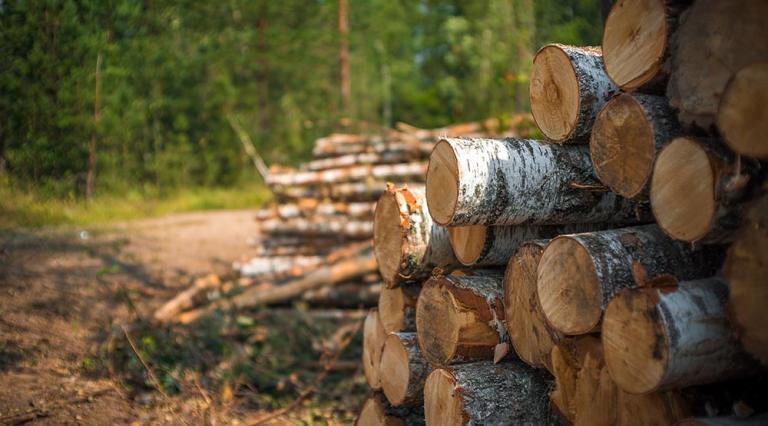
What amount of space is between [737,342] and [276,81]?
18.4 meters

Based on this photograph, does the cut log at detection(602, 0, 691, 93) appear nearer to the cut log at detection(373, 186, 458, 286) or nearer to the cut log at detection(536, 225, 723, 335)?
the cut log at detection(536, 225, 723, 335)

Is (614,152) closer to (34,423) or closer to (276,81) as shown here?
(34,423)

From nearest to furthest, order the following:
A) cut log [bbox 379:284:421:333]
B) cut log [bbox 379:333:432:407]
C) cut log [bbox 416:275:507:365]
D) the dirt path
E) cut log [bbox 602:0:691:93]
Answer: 1. cut log [bbox 602:0:691:93]
2. cut log [bbox 416:275:507:365]
3. cut log [bbox 379:333:432:407]
4. cut log [bbox 379:284:421:333]
5. the dirt path

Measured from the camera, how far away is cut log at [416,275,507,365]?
268 cm

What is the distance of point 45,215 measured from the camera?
7.25 m

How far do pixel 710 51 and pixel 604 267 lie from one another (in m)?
0.77

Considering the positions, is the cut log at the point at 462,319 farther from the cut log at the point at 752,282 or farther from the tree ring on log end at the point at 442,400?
the cut log at the point at 752,282

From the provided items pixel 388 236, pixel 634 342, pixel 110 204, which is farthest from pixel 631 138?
pixel 110 204

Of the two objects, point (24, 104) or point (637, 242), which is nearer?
point (637, 242)

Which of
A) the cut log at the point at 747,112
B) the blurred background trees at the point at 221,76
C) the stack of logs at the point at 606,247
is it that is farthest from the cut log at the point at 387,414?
the blurred background trees at the point at 221,76

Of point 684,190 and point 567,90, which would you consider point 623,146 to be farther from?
point 567,90

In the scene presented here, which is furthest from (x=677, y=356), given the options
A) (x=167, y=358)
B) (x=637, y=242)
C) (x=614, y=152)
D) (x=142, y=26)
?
(x=142, y=26)

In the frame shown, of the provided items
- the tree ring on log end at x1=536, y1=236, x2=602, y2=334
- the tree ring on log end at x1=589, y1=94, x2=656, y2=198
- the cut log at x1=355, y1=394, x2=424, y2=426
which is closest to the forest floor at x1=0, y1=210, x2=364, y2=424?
the cut log at x1=355, y1=394, x2=424, y2=426

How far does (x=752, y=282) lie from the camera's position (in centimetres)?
183
